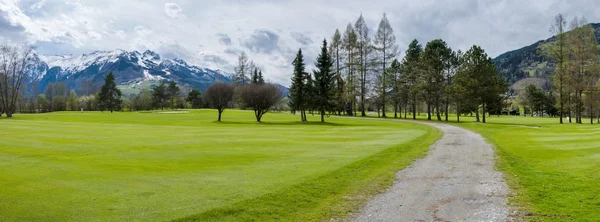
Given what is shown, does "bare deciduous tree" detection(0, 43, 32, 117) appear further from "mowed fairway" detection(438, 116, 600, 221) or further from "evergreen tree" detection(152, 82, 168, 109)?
"mowed fairway" detection(438, 116, 600, 221)

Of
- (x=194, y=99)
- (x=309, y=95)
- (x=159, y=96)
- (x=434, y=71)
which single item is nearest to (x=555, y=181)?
(x=309, y=95)

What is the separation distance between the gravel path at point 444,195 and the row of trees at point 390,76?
148ft

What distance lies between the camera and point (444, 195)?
33.6ft

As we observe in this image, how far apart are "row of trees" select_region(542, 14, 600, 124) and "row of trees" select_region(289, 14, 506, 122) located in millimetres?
9014

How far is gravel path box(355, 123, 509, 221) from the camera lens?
840cm

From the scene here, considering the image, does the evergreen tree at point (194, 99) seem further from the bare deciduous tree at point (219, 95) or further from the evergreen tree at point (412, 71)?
the evergreen tree at point (412, 71)

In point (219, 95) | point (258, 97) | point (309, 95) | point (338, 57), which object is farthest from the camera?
point (338, 57)

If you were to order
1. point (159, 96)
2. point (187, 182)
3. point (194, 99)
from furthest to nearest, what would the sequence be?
1. point (194, 99)
2. point (159, 96)
3. point (187, 182)

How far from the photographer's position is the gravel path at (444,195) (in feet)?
27.6

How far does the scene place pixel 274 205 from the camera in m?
9.30

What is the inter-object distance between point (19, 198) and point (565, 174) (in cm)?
1741

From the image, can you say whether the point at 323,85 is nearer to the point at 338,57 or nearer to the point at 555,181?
the point at 338,57

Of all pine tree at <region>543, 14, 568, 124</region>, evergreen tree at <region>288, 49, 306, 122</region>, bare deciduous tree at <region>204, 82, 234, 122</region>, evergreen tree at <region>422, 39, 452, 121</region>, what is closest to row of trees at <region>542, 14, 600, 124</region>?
pine tree at <region>543, 14, 568, 124</region>

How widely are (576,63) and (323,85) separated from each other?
127 ft
